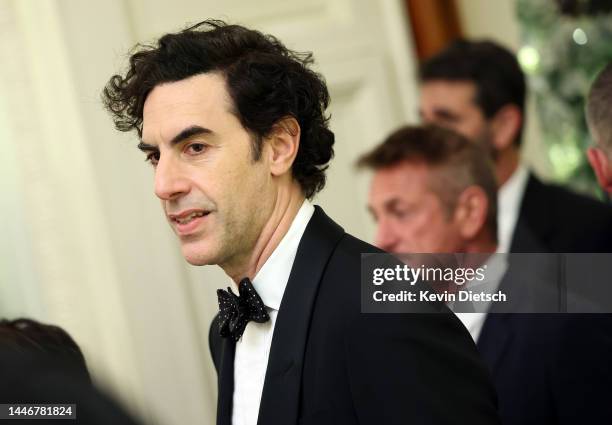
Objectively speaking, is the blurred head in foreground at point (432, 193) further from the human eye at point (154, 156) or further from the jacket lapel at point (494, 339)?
the human eye at point (154, 156)

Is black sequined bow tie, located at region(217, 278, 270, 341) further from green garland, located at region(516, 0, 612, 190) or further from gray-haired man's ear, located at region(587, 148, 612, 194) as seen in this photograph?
green garland, located at region(516, 0, 612, 190)

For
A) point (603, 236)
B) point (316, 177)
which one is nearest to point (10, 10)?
point (316, 177)

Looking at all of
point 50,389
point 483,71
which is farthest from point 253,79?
point 483,71

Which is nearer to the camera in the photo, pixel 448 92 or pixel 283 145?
pixel 283 145

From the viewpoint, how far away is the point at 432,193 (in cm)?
290

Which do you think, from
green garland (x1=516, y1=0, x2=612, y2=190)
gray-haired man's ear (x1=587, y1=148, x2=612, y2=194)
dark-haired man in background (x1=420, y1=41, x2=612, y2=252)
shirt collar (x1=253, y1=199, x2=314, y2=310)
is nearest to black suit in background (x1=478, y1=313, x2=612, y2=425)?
gray-haired man's ear (x1=587, y1=148, x2=612, y2=194)

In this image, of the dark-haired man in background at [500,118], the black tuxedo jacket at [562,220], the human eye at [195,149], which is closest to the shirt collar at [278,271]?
the human eye at [195,149]

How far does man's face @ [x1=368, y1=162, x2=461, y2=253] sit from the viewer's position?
9.36 feet

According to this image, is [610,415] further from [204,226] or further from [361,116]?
[361,116]

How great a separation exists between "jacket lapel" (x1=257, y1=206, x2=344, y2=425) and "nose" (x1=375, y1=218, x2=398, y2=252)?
2.98 feet

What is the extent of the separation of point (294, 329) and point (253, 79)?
1.70 feet

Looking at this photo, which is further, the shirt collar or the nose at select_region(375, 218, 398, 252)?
the nose at select_region(375, 218, 398, 252)

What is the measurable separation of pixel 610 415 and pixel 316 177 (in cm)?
80

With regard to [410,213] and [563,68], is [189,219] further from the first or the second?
[563,68]
